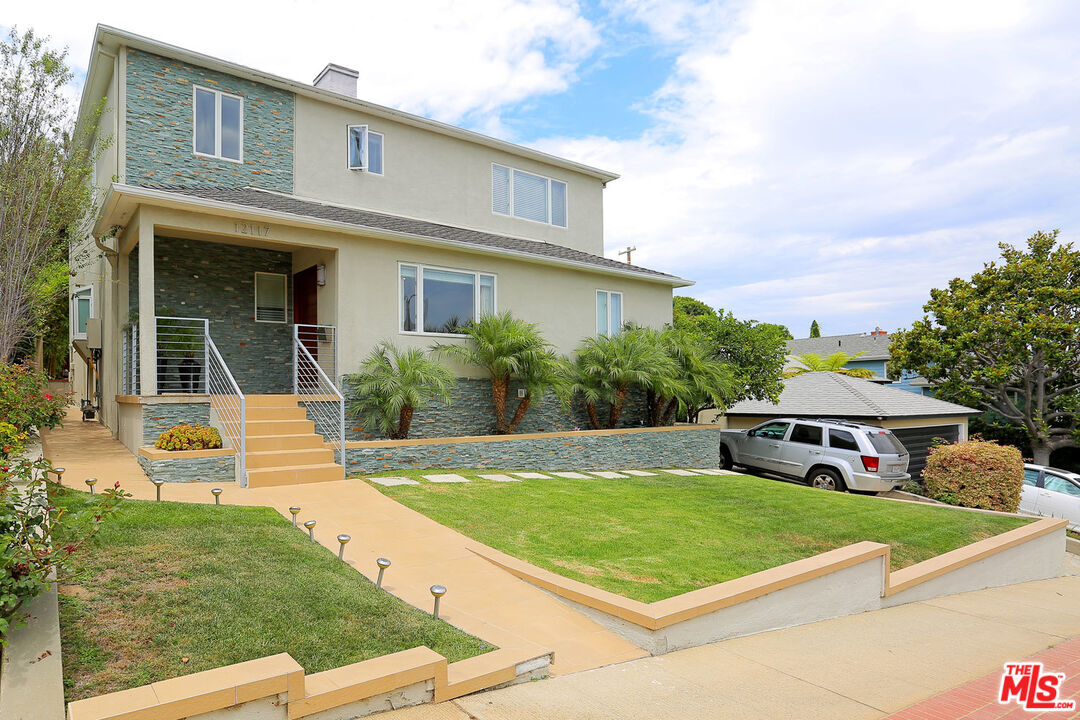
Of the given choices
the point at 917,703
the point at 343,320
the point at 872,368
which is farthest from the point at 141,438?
the point at 872,368

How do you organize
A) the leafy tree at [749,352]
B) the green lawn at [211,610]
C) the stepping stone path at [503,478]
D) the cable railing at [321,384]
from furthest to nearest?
1. the leafy tree at [749,352]
2. the cable railing at [321,384]
3. the stepping stone path at [503,478]
4. the green lawn at [211,610]

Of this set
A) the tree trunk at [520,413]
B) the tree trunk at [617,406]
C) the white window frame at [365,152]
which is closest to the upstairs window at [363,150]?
the white window frame at [365,152]

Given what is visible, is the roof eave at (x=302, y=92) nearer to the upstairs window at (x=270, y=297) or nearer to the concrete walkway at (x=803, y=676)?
the upstairs window at (x=270, y=297)

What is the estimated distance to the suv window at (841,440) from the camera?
1424cm

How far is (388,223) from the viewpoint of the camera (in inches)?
534

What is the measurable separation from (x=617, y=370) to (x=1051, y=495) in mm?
10843

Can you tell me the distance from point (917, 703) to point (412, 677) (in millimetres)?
3251

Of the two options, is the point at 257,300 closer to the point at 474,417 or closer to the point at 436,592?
the point at 474,417

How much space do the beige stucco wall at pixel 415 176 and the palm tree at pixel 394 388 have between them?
4.77 m

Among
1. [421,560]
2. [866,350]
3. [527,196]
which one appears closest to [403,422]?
[421,560]

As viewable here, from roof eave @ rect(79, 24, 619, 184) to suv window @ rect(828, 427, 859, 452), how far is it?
10.1 meters

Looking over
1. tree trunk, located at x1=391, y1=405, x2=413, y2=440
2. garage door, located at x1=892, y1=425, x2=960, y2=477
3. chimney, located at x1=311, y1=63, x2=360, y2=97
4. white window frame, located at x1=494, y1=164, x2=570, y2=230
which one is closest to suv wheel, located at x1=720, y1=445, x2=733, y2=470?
garage door, located at x1=892, y1=425, x2=960, y2=477

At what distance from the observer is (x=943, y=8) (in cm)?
1103

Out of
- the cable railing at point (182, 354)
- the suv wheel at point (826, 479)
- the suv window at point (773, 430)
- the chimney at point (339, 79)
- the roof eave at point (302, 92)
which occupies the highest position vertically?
the chimney at point (339, 79)
